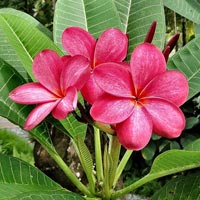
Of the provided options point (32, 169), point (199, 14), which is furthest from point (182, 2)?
point (32, 169)

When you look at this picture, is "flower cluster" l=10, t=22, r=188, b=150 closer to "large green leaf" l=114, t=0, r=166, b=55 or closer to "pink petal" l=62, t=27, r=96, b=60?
"pink petal" l=62, t=27, r=96, b=60

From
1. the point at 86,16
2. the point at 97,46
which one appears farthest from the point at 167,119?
the point at 86,16

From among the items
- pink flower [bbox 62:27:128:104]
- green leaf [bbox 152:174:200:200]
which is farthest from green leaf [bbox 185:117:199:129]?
pink flower [bbox 62:27:128:104]

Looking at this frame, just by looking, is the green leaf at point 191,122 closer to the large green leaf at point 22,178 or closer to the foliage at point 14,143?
the foliage at point 14,143

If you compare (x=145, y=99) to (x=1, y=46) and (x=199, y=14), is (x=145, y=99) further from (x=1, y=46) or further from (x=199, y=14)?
(x=199, y=14)

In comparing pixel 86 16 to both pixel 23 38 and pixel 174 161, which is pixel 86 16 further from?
pixel 174 161

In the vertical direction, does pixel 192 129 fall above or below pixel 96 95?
below
